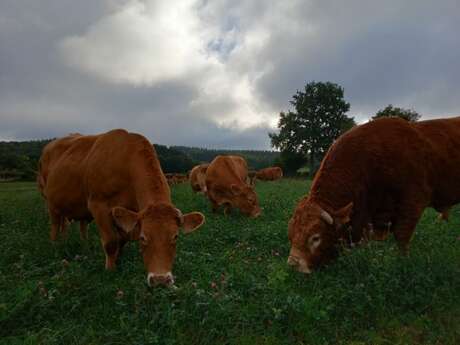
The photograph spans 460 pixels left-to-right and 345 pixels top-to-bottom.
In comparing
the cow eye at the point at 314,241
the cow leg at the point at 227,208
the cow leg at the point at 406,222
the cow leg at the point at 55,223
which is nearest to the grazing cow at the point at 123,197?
the cow leg at the point at 55,223

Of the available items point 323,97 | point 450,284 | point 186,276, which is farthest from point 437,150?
point 323,97

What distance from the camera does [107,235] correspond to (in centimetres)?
584

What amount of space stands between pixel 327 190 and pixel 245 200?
21.5 ft

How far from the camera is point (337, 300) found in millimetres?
4449

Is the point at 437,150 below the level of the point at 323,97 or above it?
below

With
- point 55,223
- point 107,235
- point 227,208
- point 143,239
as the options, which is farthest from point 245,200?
point 143,239

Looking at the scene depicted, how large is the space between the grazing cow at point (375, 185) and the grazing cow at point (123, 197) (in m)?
1.80

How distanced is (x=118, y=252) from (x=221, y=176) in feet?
25.2

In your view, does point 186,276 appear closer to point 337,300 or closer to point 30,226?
point 337,300

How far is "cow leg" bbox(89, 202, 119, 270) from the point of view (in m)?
5.85

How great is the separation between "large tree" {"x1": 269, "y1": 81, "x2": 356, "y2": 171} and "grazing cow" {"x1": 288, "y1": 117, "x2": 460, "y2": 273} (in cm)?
5008

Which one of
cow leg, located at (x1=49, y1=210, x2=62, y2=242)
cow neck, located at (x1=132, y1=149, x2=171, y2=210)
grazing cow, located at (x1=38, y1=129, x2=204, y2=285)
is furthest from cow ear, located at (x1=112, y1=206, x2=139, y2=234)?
cow leg, located at (x1=49, y1=210, x2=62, y2=242)

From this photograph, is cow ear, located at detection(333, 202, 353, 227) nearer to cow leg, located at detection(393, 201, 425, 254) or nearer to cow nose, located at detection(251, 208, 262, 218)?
cow leg, located at detection(393, 201, 425, 254)

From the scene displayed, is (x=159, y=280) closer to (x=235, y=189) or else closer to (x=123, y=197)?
(x=123, y=197)
